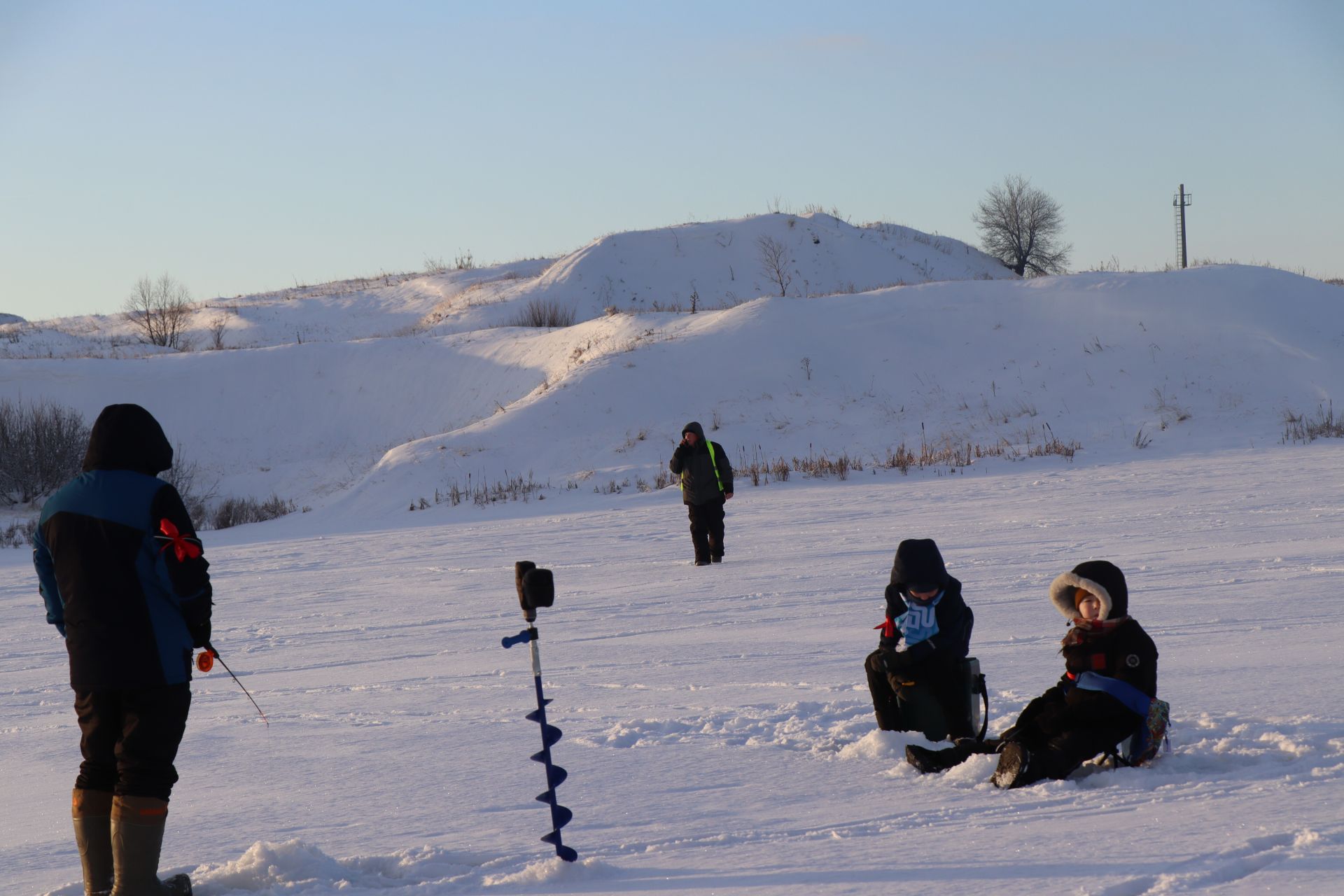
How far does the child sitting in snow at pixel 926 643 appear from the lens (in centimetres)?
539

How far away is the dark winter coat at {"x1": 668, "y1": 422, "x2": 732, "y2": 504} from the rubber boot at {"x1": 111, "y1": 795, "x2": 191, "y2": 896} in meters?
8.95

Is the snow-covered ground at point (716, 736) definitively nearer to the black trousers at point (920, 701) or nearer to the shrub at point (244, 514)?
the black trousers at point (920, 701)

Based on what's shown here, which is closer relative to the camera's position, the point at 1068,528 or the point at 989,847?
the point at 989,847

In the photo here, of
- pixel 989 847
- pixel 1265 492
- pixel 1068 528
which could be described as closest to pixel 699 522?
pixel 1068 528

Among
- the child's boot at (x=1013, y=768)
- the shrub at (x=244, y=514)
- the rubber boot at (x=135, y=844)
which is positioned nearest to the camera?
the rubber boot at (x=135, y=844)

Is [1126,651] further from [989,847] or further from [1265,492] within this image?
[1265,492]

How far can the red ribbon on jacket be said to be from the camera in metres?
4.06

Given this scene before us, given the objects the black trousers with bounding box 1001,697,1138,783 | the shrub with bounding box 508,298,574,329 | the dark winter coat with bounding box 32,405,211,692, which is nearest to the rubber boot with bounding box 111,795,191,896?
the dark winter coat with bounding box 32,405,211,692

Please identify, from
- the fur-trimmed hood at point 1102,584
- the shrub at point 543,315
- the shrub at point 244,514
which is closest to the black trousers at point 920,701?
the fur-trimmed hood at point 1102,584

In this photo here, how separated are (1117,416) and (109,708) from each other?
74.8 feet

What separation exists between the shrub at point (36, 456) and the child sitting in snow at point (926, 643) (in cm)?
2547

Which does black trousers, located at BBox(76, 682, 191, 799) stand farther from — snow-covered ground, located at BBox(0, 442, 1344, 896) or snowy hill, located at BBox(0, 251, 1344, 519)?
snowy hill, located at BBox(0, 251, 1344, 519)

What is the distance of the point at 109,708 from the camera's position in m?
4.13

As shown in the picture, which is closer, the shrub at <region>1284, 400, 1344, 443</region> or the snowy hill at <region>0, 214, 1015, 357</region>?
the shrub at <region>1284, 400, 1344, 443</region>
